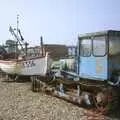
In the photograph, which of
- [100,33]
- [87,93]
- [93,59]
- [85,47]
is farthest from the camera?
[85,47]

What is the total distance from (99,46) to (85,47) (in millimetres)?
780

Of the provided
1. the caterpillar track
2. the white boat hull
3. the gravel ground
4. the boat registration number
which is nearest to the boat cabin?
the caterpillar track

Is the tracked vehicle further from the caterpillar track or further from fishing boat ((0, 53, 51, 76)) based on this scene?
fishing boat ((0, 53, 51, 76))

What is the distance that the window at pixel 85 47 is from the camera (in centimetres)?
975

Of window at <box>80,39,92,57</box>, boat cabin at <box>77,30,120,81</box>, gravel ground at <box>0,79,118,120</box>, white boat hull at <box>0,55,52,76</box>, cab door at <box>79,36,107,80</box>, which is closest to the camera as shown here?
gravel ground at <box>0,79,118,120</box>

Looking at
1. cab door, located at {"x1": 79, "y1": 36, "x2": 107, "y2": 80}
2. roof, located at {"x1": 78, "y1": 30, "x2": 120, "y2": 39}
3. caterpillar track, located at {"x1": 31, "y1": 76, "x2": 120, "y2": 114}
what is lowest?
caterpillar track, located at {"x1": 31, "y1": 76, "x2": 120, "y2": 114}

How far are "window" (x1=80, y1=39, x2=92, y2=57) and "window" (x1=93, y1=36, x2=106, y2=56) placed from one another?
0.86 ft

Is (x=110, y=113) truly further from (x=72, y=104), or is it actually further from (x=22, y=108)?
(x=22, y=108)

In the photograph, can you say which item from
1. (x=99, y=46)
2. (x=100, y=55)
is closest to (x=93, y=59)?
(x=100, y=55)

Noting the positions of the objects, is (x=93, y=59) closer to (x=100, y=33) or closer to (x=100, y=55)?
(x=100, y=55)

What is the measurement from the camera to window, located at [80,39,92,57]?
9749mm

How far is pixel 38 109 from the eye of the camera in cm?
941

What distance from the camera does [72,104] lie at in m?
10.2

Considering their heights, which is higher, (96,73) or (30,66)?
(96,73)
